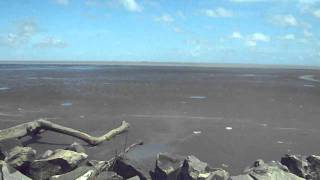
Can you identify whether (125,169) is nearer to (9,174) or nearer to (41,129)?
(9,174)

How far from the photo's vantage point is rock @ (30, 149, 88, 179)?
9.55 metres

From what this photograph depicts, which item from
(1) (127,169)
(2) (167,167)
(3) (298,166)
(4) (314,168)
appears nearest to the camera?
(2) (167,167)

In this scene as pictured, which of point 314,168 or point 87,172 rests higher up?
point 87,172

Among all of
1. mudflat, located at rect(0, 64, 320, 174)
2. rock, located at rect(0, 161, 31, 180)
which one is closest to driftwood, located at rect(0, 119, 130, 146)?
mudflat, located at rect(0, 64, 320, 174)

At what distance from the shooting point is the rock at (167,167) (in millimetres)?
9695

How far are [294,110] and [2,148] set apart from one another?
17.3 meters

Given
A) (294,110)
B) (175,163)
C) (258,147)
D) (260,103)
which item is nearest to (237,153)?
(258,147)

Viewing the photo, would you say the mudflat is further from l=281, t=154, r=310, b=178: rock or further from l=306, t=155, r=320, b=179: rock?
l=306, t=155, r=320, b=179: rock

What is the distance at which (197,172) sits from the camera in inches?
362

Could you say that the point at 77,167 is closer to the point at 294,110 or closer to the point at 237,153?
the point at 237,153

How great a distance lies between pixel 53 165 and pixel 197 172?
10.4 ft

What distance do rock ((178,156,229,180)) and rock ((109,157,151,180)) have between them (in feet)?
3.01

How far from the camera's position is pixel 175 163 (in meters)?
9.95

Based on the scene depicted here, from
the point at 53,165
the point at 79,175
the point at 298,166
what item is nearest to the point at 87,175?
the point at 79,175
